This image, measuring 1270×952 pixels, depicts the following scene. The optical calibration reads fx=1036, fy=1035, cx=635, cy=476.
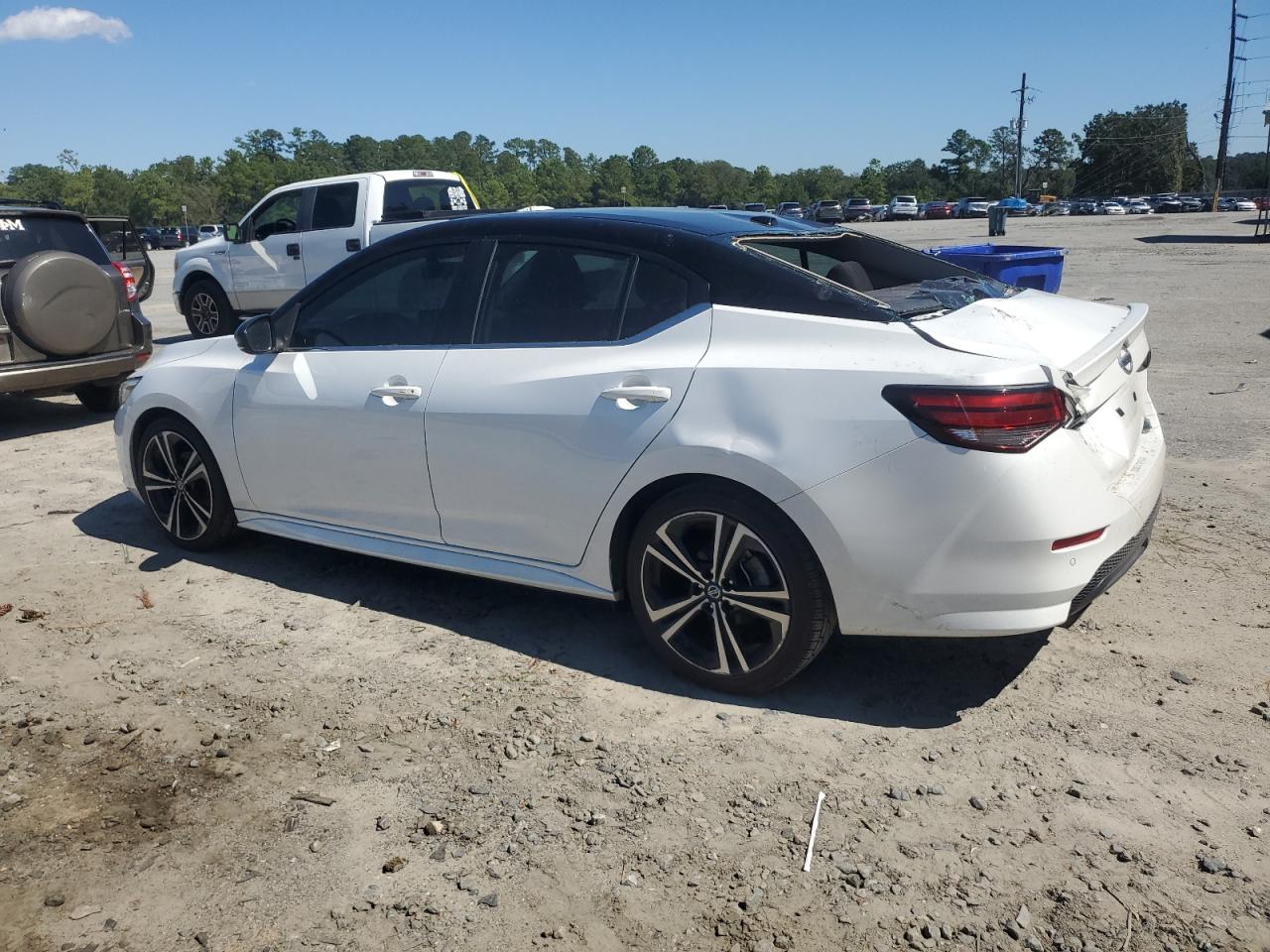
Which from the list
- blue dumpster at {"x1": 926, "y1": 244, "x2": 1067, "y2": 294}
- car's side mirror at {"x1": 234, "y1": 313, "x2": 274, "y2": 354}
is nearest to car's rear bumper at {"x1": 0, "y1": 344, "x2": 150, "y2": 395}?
car's side mirror at {"x1": 234, "y1": 313, "x2": 274, "y2": 354}

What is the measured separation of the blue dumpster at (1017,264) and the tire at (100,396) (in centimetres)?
715

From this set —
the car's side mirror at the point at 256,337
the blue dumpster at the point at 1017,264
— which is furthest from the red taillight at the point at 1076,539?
the blue dumpster at the point at 1017,264

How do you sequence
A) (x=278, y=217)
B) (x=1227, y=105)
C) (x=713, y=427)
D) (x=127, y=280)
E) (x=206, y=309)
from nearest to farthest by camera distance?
(x=713, y=427) → (x=127, y=280) → (x=278, y=217) → (x=206, y=309) → (x=1227, y=105)

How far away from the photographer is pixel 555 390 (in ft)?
12.5

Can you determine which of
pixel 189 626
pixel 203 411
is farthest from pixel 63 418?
pixel 189 626

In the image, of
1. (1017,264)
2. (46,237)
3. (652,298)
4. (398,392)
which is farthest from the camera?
(46,237)

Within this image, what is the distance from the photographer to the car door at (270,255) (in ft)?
42.6

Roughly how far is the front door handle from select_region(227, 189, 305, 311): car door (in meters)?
10.4

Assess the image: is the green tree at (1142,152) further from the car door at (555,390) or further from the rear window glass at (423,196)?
the car door at (555,390)

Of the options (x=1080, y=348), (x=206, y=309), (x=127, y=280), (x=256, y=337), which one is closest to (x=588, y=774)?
(x=1080, y=348)

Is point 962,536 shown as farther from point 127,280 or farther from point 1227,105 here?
point 1227,105

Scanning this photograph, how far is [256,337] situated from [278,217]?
30.7 feet

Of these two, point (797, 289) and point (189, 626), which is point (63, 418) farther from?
point (797, 289)

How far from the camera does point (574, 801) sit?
3.07 m
